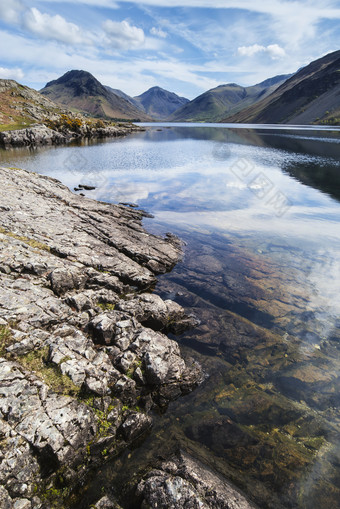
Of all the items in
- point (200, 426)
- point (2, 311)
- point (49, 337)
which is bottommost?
point (200, 426)

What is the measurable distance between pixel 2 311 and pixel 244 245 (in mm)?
24720

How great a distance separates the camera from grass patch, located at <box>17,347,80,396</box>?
11.2m

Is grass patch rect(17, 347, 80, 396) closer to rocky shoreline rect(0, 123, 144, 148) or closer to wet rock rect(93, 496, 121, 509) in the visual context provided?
wet rock rect(93, 496, 121, 509)

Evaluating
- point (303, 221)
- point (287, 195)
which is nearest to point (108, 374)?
point (303, 221)

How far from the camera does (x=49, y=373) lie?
11.5 meters

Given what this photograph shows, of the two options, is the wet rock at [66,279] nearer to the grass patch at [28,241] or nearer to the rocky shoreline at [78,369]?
the rocky shoreline at [78,369]

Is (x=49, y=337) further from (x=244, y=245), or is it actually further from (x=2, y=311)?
(x=244, y=245)

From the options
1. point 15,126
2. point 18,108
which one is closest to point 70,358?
point 15,126

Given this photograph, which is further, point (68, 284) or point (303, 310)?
point (303, 310)

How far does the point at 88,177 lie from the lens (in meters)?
61.4

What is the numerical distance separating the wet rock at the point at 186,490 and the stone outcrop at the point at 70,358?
70.0 inches

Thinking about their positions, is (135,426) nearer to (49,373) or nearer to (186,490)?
(186,490)

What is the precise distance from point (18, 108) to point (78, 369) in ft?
655

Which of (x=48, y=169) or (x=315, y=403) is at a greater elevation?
(x=48, y=169)
